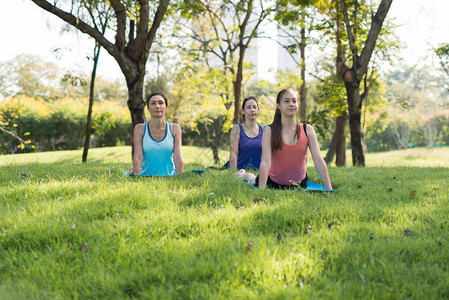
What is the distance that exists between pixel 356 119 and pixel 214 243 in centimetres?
804

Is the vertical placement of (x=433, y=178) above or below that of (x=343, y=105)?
below

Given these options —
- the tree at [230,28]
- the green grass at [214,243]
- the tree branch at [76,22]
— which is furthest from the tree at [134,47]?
the green grass at [214,243]

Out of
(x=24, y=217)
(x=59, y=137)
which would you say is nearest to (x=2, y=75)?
(x=59, y=137)

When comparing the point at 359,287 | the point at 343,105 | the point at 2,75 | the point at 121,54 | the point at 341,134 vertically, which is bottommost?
the point at 359,287

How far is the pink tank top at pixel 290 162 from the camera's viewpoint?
15.3 feet

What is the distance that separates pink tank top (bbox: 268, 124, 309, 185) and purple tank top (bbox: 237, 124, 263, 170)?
1.83m

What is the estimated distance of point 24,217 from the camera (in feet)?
11.0

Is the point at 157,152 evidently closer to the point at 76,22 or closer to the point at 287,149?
the point at 287,149

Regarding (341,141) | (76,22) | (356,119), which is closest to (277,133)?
(76,22)

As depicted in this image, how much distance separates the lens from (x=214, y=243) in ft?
9.15

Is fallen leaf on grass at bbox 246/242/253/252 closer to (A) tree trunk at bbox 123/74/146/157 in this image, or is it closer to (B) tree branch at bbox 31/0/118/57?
(B) tree branch at bbox 31/0/118/57

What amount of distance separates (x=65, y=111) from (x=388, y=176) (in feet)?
Answer: 55.3

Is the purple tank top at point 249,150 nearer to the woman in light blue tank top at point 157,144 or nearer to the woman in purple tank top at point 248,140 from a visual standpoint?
the woman in purple tank top at point 248,140

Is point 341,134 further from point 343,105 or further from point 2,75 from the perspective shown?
point 2,75
